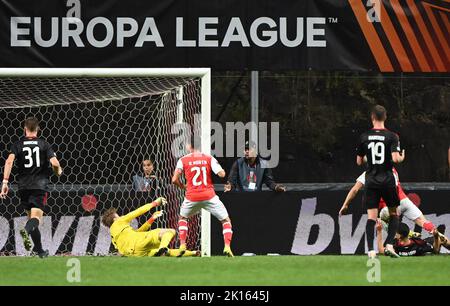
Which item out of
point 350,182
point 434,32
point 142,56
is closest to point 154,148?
point 142,56

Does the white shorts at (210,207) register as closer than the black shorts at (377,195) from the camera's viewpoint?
No

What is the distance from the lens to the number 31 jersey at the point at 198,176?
1529 cm

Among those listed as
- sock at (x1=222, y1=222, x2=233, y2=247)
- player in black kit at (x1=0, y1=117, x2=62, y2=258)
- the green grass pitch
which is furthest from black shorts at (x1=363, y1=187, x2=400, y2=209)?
player in black kit at (x1=0, y1=117, x2=62, y2=258)

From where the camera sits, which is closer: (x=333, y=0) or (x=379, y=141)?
(x=379, y=141)

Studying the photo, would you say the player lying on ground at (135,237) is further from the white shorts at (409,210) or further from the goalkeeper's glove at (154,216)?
the white shorts at (409,210)

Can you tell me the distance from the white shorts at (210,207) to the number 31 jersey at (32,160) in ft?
6.11

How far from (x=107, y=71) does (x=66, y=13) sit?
1.00 metres

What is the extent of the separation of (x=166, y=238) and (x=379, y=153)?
3.10 metres

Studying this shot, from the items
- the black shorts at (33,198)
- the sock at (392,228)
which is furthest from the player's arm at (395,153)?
the black shorts at (33,198)

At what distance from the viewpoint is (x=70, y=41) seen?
16094 mm

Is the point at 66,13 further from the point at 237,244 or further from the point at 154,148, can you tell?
the point at 237,244

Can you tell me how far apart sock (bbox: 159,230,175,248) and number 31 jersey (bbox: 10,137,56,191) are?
5.47ft

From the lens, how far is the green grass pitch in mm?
11414

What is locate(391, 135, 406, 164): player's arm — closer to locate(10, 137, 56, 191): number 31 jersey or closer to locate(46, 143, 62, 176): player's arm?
locate(46, 143, 62, 176): player's arm
